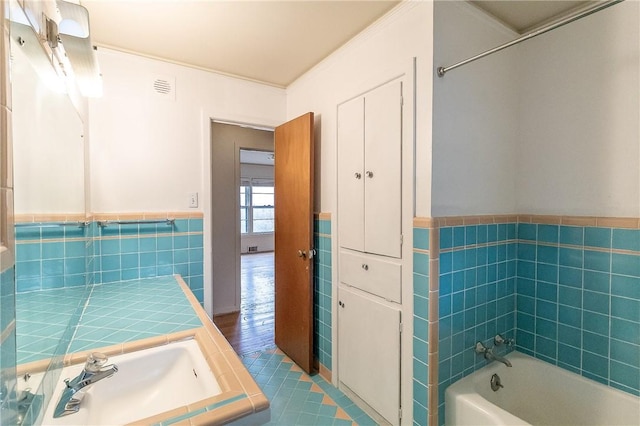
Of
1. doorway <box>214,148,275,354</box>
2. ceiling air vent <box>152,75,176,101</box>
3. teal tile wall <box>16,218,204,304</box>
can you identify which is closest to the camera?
teal tile wall <box>16,218,204,304</box>

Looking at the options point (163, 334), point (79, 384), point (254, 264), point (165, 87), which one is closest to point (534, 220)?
point (163, 334)

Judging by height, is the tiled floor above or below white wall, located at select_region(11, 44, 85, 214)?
below

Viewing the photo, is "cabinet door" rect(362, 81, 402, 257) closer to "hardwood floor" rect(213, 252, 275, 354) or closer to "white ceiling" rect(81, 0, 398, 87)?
"white ceiling" rect(81, 0, 398, 87)

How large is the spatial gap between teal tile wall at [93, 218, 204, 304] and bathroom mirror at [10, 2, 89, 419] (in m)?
0.76

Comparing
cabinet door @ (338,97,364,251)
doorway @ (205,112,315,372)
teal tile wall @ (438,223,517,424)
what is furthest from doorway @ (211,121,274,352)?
teal tile wall @ (438,223,517,424)

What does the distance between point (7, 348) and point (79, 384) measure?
42 cm

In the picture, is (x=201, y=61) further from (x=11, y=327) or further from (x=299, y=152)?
(x=11, y=327)

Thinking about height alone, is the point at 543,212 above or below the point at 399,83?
below

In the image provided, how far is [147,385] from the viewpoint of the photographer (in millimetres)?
1043

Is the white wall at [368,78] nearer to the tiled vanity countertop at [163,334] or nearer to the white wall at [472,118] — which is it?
the white wall at [472,118]

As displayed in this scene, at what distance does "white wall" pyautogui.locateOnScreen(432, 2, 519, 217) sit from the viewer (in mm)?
1468

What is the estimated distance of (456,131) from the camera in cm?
154

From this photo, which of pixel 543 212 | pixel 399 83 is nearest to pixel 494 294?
pixel 543 212

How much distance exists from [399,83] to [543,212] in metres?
1.17
